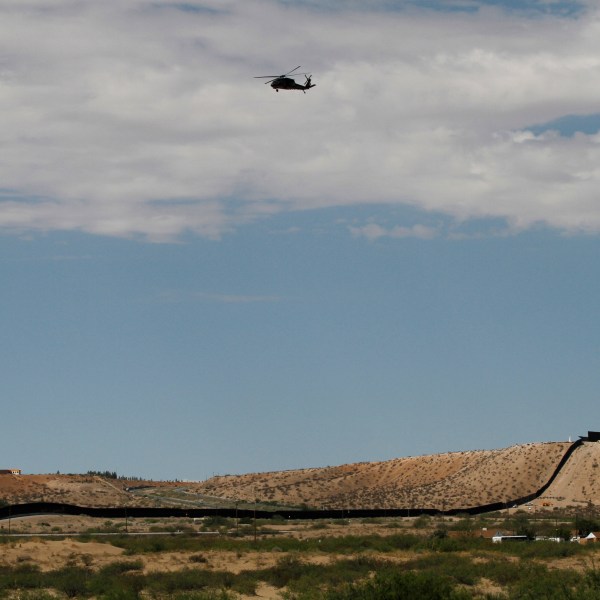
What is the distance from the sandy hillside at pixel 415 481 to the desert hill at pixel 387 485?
111mm

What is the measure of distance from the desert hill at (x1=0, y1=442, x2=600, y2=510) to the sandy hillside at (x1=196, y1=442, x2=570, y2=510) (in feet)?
0.36

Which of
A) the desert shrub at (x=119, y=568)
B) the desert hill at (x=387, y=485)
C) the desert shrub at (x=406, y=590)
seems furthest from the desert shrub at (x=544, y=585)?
the desert hill at (x=387, y=485)

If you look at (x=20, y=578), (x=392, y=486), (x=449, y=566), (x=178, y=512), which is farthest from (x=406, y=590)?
(x=392, y=486)

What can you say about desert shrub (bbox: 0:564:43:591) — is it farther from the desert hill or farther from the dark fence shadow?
the desert hill

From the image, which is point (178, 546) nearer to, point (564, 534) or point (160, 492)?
point (564, 534)

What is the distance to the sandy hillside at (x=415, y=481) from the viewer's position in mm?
139000

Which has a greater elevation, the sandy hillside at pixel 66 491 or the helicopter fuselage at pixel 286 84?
the helicopter fuselage at pixel 286 84

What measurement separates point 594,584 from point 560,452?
Result: 107 m

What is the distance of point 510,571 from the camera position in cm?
5272

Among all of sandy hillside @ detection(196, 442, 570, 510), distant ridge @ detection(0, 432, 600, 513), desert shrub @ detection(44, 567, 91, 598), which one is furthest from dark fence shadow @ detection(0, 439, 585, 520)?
desert shrub @ detection(44, 567, 91, 598)

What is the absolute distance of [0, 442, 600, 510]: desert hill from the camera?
131750mm

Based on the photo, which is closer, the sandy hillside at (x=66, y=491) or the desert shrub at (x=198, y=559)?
the desert shrub at (x=198, y=559)

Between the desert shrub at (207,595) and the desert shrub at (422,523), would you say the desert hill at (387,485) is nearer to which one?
the desert shrub at (422,523)

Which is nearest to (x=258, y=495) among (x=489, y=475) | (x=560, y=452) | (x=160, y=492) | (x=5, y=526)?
(x=160, y=492)
